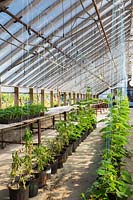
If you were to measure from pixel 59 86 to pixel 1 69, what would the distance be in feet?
22.9

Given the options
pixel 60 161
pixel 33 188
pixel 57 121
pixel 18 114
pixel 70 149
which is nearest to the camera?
pixel 33 188

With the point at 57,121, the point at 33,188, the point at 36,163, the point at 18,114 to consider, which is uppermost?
the point at 18,114

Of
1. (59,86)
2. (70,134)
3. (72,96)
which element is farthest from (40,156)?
(72,96)

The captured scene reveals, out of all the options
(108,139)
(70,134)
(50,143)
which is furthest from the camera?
(70,134)

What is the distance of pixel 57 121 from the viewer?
6629mm

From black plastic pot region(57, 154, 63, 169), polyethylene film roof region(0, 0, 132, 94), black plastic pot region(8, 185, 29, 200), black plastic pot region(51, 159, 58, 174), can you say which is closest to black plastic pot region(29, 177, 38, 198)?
black plastic pot region(8, 185, 29, 200)

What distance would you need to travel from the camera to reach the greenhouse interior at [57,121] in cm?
306

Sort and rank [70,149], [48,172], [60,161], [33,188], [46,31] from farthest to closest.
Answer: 1. [46,31]
2. [70,149]
3. [60,161]
4. [48,172]
5. [33,188]

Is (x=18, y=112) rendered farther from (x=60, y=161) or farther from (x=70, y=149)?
(x=60, y=161)

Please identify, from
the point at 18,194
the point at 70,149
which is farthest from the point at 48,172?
the point at 70,149

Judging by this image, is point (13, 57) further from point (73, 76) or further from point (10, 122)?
point (73, 76)

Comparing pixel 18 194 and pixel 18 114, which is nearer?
pixel 18 194

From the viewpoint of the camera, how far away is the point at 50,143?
434 centimetres

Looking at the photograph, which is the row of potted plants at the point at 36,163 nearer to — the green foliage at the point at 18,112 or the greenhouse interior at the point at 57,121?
the greenhouse interior at the point at 57,121
